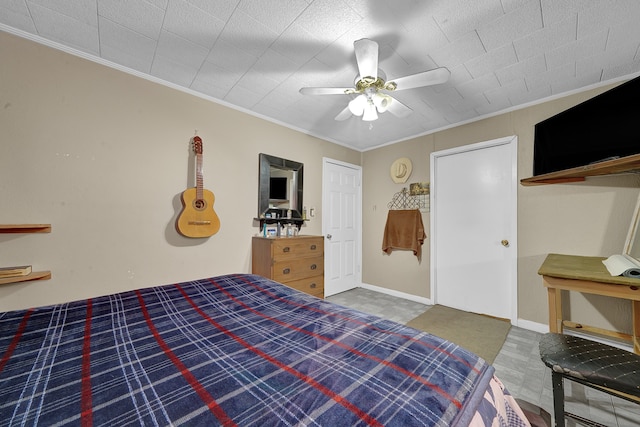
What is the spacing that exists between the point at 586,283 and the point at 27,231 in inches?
149

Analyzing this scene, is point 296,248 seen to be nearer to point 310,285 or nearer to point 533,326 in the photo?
point 310,285

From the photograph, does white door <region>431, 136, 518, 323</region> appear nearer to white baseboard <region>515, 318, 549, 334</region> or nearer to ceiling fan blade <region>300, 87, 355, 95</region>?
white baseboard <region>515, 318, 549, 334</region>

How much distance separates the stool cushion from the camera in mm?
979

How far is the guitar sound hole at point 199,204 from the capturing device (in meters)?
2.32

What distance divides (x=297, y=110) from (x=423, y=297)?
9.60 feet

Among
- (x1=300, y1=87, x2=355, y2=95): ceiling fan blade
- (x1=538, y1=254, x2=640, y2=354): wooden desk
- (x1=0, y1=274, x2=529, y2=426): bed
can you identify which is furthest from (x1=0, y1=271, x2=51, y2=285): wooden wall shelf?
(x1=538, y1=254, x2=640, y2=354): wooden desk

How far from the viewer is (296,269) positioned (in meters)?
2.68

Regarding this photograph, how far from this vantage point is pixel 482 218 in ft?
9.53

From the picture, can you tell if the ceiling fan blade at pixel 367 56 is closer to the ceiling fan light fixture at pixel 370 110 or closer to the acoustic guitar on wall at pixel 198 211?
the ceiling fan light fixture at pixel 370 110

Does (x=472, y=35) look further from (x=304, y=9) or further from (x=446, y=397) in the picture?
(x=446, y=397)

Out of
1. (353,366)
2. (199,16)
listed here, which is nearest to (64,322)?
(353,366)

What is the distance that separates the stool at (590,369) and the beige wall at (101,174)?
2.55 metres

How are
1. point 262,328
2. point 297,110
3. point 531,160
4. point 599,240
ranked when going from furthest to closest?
1. point 297,110
2. point 531,160
3. point 599,240
4. point 262,328

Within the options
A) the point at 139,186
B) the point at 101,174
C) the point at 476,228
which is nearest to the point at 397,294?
the point at 476,228
